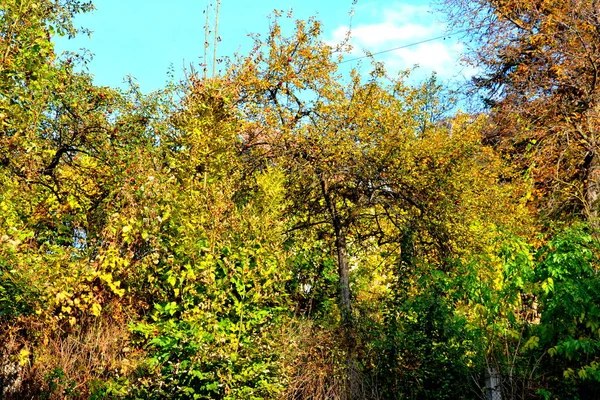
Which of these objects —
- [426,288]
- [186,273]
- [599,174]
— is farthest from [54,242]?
[599,174]

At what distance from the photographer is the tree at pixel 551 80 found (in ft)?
34.8

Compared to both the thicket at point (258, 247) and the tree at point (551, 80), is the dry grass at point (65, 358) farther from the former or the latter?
the tree at point (551, 80)

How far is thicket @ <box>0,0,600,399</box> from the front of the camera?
239 inches

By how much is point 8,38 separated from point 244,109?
453cm

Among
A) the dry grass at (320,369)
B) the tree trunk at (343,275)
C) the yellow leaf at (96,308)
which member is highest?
the tree trunk at (343,275)

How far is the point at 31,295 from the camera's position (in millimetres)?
6074

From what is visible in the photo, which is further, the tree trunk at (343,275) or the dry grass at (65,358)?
the tree trunk at (343,275)

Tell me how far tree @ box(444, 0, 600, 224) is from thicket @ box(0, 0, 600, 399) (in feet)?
0.77

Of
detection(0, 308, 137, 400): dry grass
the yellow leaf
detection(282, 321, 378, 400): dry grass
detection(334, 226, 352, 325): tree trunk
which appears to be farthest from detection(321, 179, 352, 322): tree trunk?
the yellow leaf

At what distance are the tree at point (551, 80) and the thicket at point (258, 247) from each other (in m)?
0.23

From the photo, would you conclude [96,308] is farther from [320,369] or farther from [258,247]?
[320,369]

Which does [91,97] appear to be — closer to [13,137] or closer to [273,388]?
[13,137]

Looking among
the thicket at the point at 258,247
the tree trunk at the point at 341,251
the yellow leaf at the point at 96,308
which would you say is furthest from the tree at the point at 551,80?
the yellow leaf at the point at 96,308

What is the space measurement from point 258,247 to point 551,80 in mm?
7604
